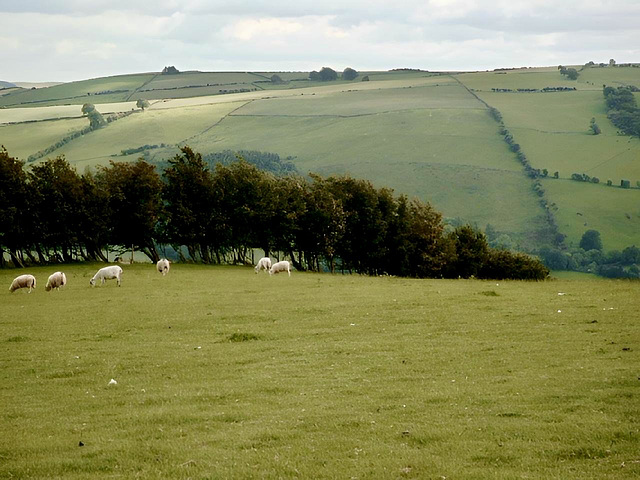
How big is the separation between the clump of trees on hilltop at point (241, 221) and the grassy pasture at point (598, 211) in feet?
151

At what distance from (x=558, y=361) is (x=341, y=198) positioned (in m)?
52.5

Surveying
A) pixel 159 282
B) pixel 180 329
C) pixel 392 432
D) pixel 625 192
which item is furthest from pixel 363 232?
pixel 625 192

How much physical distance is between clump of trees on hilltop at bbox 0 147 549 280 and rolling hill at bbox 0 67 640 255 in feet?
163

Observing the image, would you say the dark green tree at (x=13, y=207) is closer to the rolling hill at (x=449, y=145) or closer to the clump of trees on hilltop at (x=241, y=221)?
the clump of trees on hilltop at (x=241, y=221)

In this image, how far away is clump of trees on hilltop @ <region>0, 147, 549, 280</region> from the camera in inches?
2515

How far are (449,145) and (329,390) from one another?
147836mm

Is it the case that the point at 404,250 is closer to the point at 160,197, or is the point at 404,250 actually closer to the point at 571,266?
the point at 160,197

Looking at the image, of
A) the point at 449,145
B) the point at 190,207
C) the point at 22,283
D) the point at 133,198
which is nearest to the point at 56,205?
the point at 133,198

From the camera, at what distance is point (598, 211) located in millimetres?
121375

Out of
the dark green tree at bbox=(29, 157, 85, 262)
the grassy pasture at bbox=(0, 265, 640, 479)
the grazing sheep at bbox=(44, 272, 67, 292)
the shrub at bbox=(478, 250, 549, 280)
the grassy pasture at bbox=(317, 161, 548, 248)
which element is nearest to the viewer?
the grassy pasture at bbox=(0, 265, 640, 479)

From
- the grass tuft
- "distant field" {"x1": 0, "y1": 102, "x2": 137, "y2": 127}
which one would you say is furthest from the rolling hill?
the grass tuft

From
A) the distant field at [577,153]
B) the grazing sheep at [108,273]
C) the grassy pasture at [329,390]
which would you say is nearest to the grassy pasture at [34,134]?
the distant field at [577,153]

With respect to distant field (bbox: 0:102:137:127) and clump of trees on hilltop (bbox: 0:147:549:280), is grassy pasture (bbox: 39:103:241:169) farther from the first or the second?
clump of trees on hilltop (bbox: 0:147:549:280)

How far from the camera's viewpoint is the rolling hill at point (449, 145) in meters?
125
